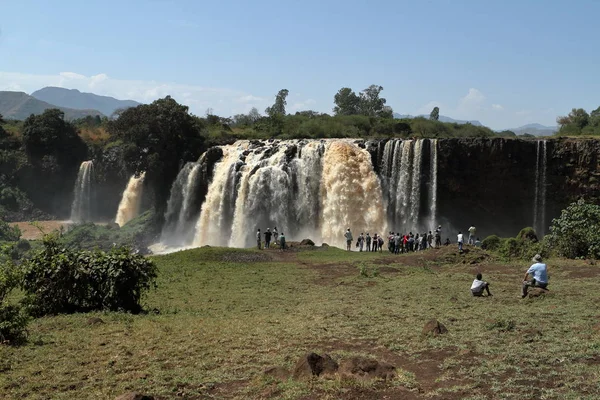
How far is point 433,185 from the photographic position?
37.2 meters

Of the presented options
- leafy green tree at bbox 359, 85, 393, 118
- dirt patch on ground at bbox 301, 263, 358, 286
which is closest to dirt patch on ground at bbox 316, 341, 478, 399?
dirt patch on ground at bbox 301, 263, 358, 286

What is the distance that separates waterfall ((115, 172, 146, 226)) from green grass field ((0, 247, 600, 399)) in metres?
33.3

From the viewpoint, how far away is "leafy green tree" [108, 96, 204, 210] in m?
45.0

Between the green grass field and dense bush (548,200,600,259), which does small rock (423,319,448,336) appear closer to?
the green grass field

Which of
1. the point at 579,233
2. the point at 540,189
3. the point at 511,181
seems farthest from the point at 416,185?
the point at 579,233

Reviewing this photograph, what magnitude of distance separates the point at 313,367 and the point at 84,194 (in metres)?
50.6

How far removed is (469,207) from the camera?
1532 inches

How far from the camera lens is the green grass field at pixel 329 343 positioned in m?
7.84

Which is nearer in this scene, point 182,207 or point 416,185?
point 416,185

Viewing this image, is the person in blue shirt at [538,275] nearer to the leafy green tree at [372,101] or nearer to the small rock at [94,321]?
the small rock at [94,321]

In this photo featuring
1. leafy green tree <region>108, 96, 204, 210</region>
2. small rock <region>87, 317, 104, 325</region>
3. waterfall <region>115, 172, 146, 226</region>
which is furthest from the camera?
waterfall <region>115, 172, 146, 226</region>

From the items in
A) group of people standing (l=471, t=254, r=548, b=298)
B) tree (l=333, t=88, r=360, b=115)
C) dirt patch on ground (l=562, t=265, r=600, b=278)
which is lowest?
dirt patch on ground (l=562, t=265, r=600, b=278)

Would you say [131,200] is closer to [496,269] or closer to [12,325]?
[496,269]

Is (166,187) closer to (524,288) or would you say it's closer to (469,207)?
(469,207)
